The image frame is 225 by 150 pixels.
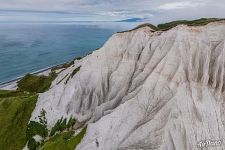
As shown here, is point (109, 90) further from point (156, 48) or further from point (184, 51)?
point (184, 51)

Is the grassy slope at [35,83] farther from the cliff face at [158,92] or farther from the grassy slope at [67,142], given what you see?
the grassy slope at [67,142]

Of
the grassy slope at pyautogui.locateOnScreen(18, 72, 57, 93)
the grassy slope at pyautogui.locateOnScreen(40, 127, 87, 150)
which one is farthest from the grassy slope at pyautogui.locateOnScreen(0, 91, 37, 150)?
the grassy slope at pyautogui.locateOnScreen(18, 72, 57, 93)

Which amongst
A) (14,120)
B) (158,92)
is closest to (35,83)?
(14,120)

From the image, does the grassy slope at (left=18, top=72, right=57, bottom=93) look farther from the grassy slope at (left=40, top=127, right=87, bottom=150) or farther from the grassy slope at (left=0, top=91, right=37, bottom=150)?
the grassy slope at (left=40, top=127, right=87, bottom=150)

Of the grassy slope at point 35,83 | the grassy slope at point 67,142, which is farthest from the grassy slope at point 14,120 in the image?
the grassy slope at point 35,83

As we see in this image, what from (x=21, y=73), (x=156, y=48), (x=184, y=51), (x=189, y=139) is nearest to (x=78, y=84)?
(x=156, y=48)

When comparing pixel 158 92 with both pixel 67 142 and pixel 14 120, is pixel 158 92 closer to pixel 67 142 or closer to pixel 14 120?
pixel 67 142
